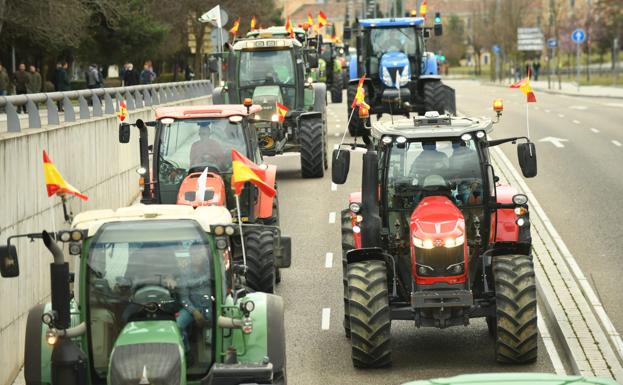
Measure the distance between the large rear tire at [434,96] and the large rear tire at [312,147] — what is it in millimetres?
7812

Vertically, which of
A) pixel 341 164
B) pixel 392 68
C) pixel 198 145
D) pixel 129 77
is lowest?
pixel 198 145

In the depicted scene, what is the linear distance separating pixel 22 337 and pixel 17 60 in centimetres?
5324

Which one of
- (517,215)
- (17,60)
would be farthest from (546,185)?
(17,60)

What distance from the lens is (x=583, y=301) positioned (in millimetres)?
17797

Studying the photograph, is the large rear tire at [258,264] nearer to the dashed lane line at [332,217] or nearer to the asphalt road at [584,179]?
Result: the asphalt road at [584,179]

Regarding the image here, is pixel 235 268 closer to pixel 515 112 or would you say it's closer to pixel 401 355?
pixel 401 355

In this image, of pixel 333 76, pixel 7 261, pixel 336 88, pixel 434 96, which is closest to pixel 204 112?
pixel 7 261

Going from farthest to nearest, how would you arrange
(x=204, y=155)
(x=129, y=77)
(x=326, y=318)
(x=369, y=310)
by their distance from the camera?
(x=129, y=77) → (x=204, y=155) → (x=326, y=318) → (x=369, y=310)

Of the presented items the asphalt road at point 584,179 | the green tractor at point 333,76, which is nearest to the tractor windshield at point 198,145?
the asphalt road at point 584,179

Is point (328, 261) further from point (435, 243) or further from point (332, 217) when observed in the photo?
point (435, 243)

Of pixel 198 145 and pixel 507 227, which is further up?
pixel 198 145

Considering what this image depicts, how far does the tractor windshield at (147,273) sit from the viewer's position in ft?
33.5

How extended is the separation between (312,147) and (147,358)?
21823 millimetres

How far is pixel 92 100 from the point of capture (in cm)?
2561
